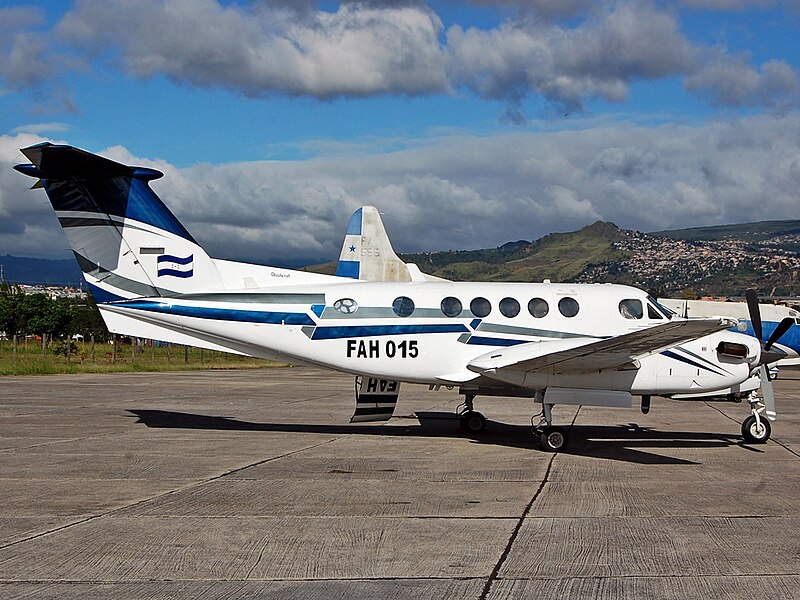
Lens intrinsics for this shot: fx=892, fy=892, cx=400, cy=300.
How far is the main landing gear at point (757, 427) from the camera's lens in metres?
16.4

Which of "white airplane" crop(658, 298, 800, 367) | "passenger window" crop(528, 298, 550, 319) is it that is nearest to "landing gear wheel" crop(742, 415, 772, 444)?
"passenger window" crop(528, 298, 550, 319)

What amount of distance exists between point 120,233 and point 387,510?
8.51 m

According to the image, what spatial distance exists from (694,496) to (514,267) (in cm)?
18725

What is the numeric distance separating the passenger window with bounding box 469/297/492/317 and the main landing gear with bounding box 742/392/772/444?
524 cm

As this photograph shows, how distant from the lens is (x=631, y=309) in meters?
16.3

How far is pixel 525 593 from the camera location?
6.86 meters

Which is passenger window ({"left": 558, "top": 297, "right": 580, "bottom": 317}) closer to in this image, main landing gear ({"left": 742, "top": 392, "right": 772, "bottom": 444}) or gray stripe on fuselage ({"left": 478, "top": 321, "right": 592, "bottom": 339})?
gray stripe on fuselage ({"left": 478, "top": 321, "right": 592, "bottom": 339})

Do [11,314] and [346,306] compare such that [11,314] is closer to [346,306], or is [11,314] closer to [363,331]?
[346,306]

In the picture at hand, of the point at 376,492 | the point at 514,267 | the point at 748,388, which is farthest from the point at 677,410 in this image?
the point at 514,267

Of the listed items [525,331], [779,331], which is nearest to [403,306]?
[525,331]

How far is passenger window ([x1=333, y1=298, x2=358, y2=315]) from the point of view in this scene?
15844 millimetres

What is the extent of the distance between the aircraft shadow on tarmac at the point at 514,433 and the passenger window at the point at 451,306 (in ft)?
8.06

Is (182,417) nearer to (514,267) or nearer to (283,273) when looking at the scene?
(283,273)

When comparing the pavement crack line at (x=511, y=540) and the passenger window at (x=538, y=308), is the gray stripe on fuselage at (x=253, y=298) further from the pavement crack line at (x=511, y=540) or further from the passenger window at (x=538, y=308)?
the pavement crack line at (x=511, y=540)
